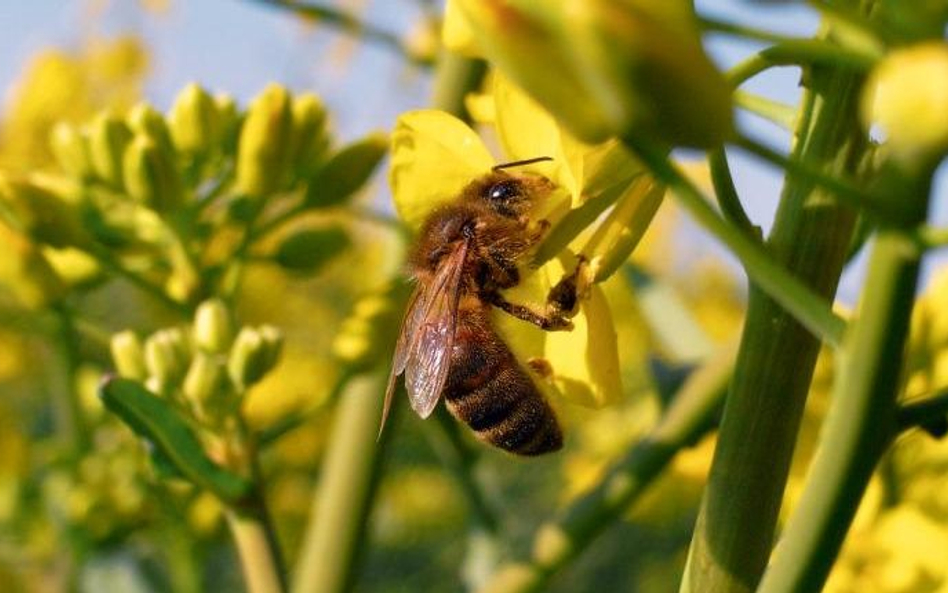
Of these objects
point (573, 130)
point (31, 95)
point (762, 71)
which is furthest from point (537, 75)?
point (31, 95)

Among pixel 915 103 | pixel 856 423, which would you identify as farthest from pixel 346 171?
pixel 915 103

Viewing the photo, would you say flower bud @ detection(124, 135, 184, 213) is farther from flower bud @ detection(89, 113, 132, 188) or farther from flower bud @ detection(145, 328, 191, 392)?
flower bud @ detection(145, 328, 191, 392)

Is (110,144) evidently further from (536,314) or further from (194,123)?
(536,314)

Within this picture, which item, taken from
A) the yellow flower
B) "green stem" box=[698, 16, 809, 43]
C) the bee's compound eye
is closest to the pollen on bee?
the yellow flower

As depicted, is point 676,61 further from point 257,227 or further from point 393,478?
point 393,478

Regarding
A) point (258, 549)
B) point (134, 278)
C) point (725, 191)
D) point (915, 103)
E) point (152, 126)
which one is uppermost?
point (915, 103)

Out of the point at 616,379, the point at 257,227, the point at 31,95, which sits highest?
the point at 616,379

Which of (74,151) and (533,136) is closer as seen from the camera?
(533,136)

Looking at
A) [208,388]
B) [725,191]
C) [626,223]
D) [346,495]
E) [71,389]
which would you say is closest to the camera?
[725,191]
